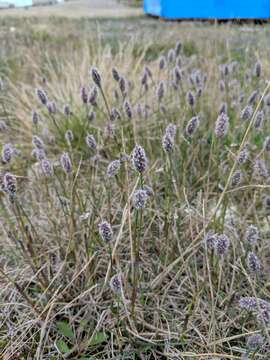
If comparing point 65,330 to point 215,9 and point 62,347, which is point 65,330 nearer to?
point 62,347

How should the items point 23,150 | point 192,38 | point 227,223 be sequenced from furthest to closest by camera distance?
point 192,38 → point 23,150 → point 227,223

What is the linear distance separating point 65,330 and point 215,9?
246 inches

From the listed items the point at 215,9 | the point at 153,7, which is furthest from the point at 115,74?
the point at 153,7

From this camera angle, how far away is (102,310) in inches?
45.3

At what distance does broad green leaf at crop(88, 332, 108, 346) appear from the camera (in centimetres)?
→ 102

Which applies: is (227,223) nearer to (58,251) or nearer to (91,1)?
(58,251)

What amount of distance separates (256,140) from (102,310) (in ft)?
3.63

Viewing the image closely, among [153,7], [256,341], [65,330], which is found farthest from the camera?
[153,7]

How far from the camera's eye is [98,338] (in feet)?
3.37

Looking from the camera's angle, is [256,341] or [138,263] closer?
[256,341]

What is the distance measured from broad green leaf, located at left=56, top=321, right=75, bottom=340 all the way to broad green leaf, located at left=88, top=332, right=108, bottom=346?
0.19 ft

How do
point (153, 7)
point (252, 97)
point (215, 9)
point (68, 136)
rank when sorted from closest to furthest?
point (68, 136) < point (252, 97) < point (215, 9) < point (153, 7)

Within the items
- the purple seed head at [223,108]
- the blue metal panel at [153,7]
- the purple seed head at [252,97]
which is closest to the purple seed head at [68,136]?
the purple seed head at [223,108]

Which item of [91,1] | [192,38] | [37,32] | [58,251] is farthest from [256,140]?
[91,1]
